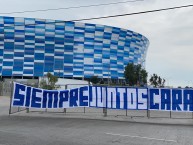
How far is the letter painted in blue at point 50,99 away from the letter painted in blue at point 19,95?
4.35 ft

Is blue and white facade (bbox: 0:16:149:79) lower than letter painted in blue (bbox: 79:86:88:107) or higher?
higher

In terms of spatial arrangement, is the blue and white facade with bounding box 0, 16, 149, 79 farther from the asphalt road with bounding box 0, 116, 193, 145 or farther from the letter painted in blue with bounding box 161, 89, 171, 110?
the asphalt road with bounding box 0, 116, 193, 145

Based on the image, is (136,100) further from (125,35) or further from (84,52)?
(125,35)

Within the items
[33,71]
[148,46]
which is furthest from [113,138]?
[148,46]

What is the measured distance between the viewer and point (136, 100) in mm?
18469

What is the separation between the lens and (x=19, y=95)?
19516 mm

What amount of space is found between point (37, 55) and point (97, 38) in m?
20.5

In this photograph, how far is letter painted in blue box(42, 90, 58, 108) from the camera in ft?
65.6

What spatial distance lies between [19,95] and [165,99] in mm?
8552

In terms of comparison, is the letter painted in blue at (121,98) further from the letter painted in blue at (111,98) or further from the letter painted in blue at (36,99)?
the letter painted in blue at (36,99)

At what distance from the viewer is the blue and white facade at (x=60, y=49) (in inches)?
3844

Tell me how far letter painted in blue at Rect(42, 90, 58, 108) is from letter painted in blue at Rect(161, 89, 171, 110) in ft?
21.1

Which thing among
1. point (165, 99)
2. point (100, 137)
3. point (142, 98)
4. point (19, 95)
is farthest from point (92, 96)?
point (100, 137)

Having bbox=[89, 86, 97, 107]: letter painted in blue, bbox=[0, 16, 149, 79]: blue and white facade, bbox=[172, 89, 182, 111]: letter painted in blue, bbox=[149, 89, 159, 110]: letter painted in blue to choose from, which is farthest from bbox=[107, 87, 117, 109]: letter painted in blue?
bbox=[0, 16, 149, 79]: blue and white facade
